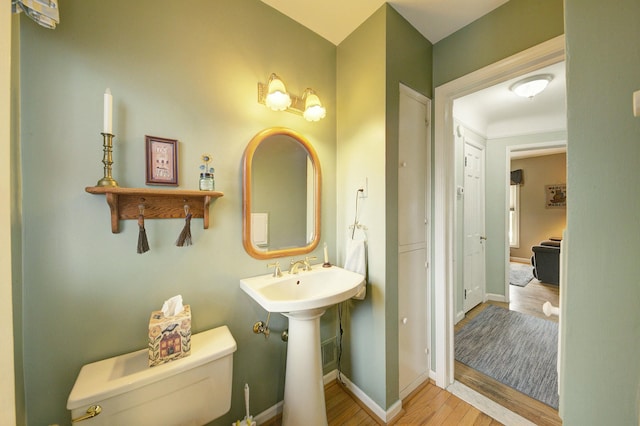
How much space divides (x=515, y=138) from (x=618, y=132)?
3.59 meters

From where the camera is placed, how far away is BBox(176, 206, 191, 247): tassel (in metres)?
1.10

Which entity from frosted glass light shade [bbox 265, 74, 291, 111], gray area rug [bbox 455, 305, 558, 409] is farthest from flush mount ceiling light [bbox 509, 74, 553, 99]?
gray area rug [bbox 455, 305, 558, 409]

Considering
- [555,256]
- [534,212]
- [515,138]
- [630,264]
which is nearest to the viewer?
[630,264]

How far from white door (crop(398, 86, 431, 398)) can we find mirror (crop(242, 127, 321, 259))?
0.61 meters

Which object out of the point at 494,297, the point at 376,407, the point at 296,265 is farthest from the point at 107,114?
the point at 494,297

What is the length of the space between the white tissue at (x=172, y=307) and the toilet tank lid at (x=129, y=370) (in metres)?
0.19

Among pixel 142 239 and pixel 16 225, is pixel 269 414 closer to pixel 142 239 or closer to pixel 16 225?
pixel 142 239

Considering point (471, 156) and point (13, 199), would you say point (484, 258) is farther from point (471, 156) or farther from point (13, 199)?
point (13, 199)

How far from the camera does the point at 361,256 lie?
5.05 ft

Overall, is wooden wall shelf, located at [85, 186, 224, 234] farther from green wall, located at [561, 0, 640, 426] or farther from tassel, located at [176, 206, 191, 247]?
green wall, located at [561, 0, 640, 426]

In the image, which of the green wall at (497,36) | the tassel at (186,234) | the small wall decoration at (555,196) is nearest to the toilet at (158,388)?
the tassel at (186,234)

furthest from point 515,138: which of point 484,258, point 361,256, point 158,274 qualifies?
point 158,274

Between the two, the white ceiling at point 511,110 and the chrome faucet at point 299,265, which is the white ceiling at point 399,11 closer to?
the white ceiling at point 511,110

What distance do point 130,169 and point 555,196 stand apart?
25.0ft
